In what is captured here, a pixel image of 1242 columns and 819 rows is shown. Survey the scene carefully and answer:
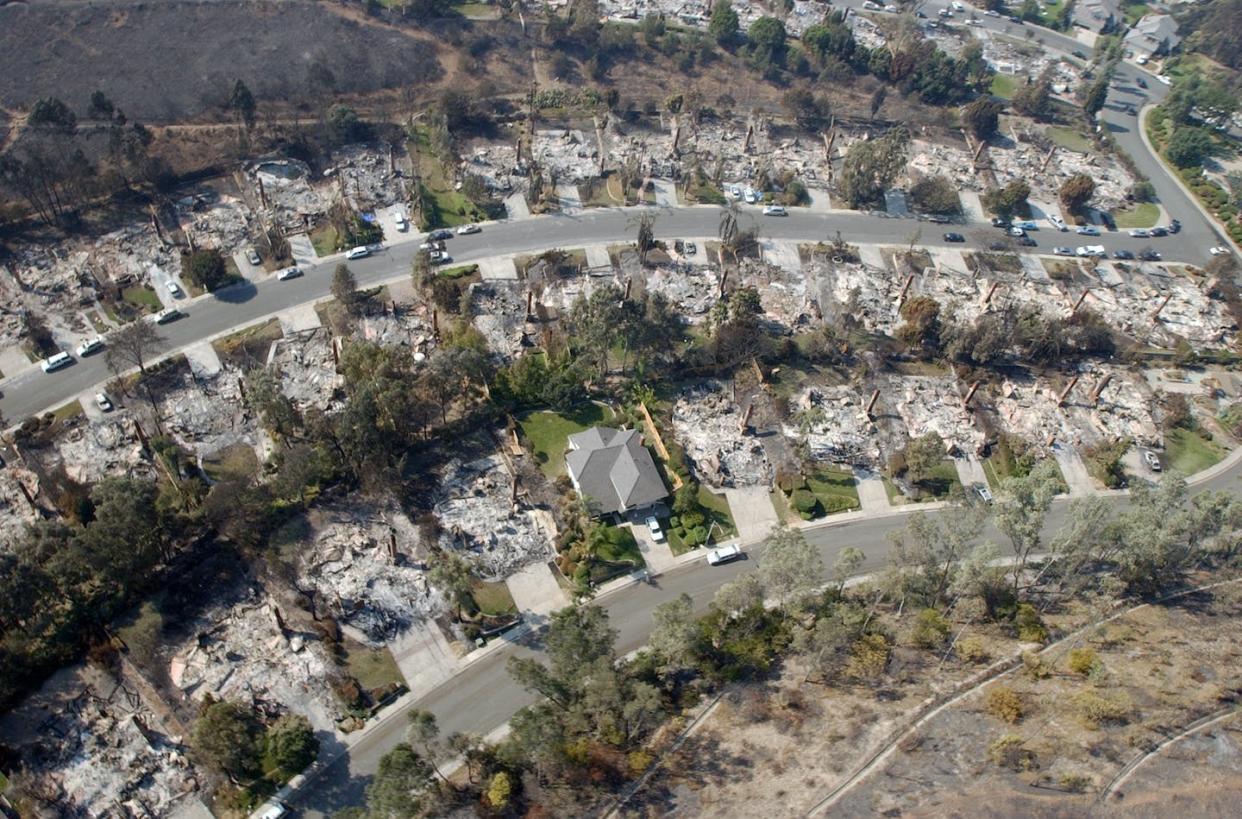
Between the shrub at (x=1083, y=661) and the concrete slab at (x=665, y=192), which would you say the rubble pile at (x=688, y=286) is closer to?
the concrete slab at (x=665, y=192)

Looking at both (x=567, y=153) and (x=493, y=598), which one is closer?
(x=493, y=598)

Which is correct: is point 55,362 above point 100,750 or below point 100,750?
above

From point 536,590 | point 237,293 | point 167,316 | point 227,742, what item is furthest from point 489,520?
point 167,316

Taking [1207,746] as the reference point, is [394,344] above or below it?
above

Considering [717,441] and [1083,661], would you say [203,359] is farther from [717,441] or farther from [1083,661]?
[1083,661]

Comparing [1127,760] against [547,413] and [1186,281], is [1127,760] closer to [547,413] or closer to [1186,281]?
[547,413]

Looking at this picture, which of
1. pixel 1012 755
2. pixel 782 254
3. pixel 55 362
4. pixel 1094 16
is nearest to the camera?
pixel 1012 755

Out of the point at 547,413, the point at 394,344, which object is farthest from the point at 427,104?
the point at 547,413
